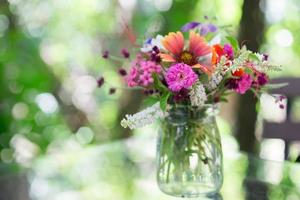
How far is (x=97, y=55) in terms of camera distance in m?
2.88

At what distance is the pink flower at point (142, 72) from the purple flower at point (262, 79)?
23 cm

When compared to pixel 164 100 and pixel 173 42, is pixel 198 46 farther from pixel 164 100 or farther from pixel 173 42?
pixel 164 100

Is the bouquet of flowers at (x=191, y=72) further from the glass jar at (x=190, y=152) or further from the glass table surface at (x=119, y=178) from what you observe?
the glass table surface at (x=119, y=178)

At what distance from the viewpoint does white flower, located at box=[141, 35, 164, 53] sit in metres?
1.08

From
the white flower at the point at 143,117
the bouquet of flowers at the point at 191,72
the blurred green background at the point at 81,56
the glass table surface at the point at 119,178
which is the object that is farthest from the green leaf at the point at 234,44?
the blurred green background at the point at 81,56

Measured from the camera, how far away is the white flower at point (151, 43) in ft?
3.55

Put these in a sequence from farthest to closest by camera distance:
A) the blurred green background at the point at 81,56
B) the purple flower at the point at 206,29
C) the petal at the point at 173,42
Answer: the blurred green background at the point at 81,56
the purple flower at the point at 206,29
the petal at the point at 173,42

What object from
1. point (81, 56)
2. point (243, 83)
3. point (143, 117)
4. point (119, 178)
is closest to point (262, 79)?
point (243, 83)

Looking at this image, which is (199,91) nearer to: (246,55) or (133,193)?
(246,55)

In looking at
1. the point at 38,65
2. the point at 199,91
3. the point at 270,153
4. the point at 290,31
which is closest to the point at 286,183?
the point at 199,91

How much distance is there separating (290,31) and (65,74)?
4.28 feet

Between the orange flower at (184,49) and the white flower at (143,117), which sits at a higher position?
the orange flower at (184,49)

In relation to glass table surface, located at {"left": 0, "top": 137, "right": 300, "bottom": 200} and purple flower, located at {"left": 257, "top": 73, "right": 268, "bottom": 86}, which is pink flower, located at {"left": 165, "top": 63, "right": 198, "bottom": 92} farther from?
glass table surface, located at {"left": 0, "top": 137, "right": 300, "bottom": 200}

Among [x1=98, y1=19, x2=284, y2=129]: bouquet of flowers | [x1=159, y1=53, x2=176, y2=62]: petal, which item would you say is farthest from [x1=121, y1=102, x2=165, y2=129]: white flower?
[x1=159, y1=53, x2=176, y2=62]: petal
